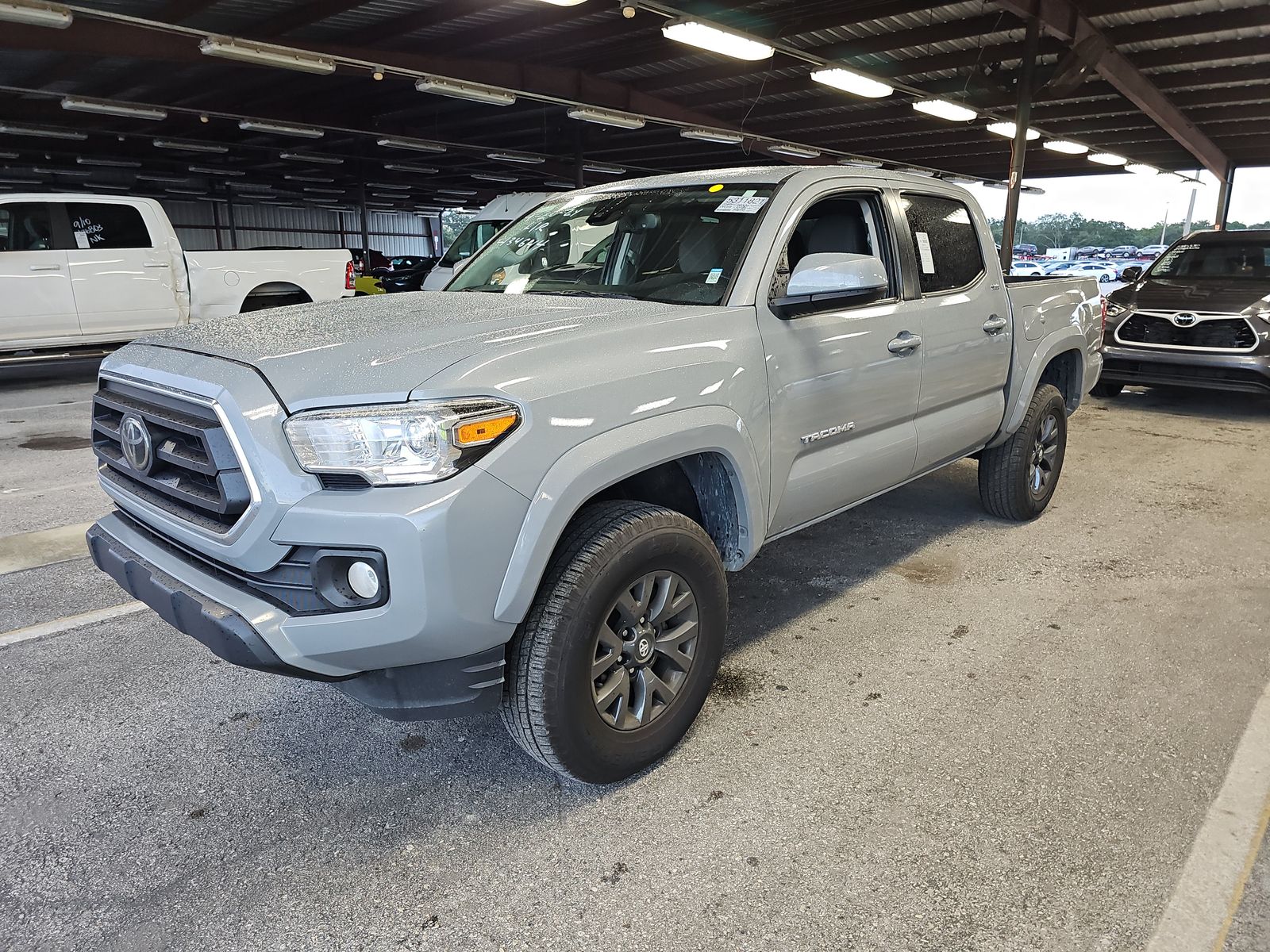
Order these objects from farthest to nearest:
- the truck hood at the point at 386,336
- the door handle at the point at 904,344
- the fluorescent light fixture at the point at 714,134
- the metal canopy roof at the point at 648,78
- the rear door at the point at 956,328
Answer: the fluorescent light fixture at the point at 714,134, the metal canopy roof at the point at 648,78, the rear door at the point at 956,328, the door handle at the point at 904,344, the truck hood at the point at 386,336

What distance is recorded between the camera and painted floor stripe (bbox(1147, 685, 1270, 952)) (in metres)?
1.98

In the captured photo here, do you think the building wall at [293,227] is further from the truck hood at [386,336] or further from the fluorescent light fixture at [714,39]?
the truck hood at [386,336]

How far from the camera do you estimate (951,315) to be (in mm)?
3852

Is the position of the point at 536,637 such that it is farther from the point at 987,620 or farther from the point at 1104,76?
the point at 1104,76

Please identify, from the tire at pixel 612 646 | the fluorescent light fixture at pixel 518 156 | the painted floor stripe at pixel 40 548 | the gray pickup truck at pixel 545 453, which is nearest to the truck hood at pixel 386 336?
the gray pickup truck at pixel 545 453

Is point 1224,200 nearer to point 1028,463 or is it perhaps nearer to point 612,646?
point 1028,463

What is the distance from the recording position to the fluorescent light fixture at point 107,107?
13.4 metres

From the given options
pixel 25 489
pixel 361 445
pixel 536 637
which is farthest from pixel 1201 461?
pixel 25 489

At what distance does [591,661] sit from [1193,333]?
831 cm

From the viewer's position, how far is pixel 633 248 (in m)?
3.35

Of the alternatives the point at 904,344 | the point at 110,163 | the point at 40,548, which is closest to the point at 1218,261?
the point at 904,344

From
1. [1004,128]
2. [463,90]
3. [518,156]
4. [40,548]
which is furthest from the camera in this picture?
[518,156]

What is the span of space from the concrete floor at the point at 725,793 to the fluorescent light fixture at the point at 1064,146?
18189 millimetres

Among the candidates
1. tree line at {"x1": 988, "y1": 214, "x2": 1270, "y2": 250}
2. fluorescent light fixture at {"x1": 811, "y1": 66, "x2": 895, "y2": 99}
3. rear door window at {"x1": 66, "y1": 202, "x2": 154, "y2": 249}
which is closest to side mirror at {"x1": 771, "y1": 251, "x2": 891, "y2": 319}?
rear door window at {"x1": 66, "y1": 202, "x2": 154, "y2": 249}
